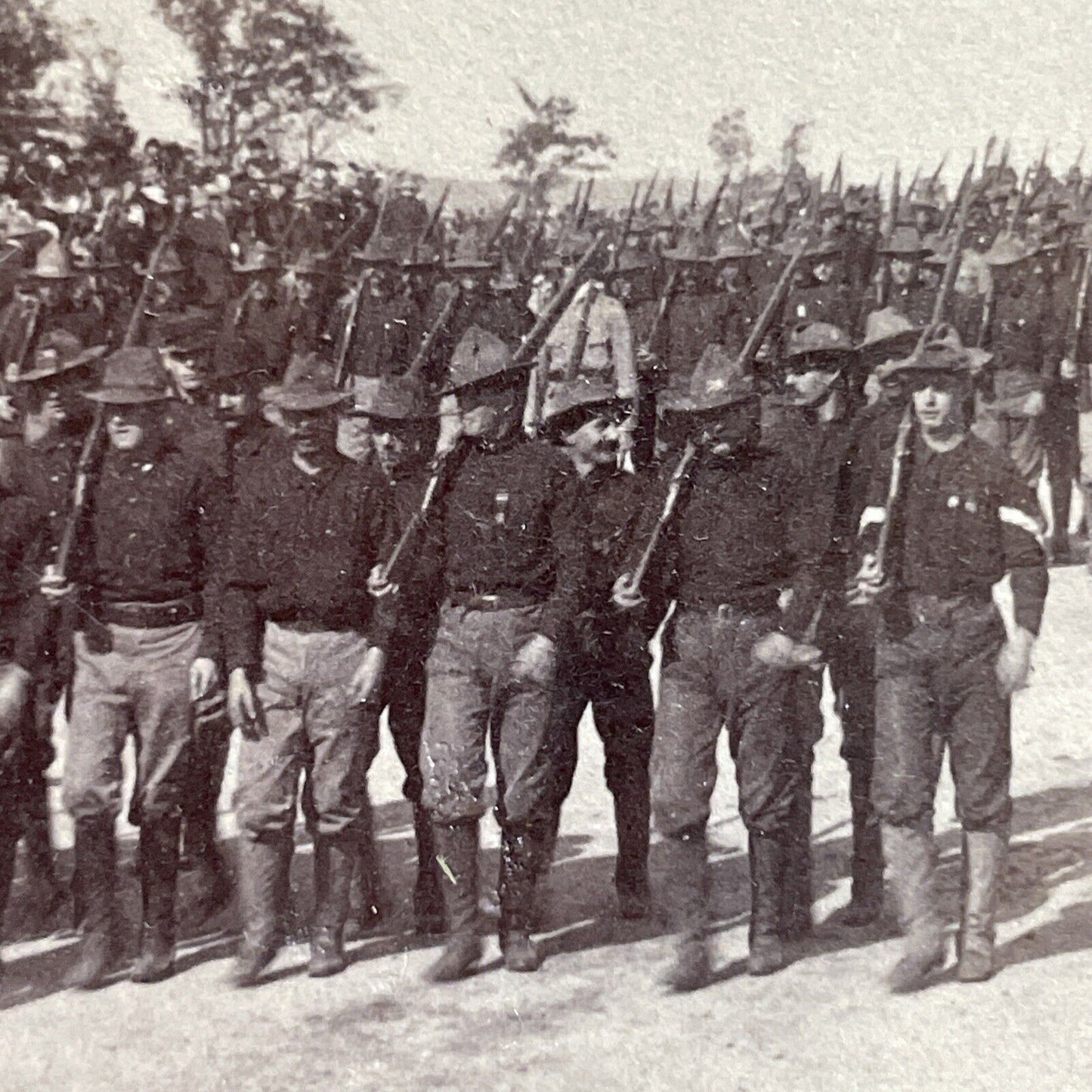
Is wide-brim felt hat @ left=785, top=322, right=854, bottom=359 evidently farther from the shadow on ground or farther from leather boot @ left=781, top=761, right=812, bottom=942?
the shadow on ground

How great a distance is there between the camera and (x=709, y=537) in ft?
18.9

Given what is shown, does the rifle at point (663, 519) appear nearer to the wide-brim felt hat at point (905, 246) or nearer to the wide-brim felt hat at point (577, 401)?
the wide-brim felt hat at point (577, 401)

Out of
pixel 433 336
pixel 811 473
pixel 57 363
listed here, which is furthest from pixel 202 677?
pixel 433 336

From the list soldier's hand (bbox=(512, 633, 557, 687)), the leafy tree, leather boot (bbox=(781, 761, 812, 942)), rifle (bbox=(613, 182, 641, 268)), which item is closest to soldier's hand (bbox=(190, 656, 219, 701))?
soldier's hand (bbox=(512, 633, 557, 687))

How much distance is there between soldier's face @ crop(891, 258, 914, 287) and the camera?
10.1 meters

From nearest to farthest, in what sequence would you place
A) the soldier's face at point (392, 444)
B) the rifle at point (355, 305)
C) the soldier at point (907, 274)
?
1. the soldier's face at point (392, 444)
2. the rifle at point (355, 305)
3. the soldier at point (907, 274)

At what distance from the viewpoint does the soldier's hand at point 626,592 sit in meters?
5.80

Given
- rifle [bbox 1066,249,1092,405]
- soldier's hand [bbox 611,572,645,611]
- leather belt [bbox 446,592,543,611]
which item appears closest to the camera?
soldier's hand [bbox 611,572,645,611]

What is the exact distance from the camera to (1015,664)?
5586mm

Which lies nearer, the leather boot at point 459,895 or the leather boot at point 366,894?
the leather boot at point 459,895

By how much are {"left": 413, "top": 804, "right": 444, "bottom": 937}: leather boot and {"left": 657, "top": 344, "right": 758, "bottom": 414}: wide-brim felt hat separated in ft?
6.26

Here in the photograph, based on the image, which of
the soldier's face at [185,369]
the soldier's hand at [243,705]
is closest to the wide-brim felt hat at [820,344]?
the soldier's hand at [243,705]

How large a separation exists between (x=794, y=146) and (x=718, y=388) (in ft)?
17.9

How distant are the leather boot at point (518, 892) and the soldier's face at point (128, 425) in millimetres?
1954
